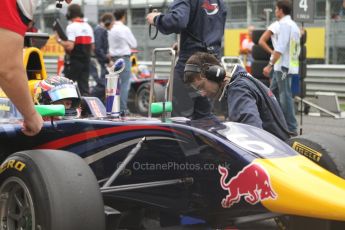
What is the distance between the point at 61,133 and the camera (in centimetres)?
372

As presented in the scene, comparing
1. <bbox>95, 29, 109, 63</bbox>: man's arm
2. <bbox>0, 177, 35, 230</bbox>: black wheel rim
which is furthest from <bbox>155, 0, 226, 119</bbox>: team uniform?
<bbox>95, 29, 109, 63</bbox>: man's arm

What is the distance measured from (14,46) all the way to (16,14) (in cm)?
13

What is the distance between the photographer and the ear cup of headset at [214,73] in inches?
152

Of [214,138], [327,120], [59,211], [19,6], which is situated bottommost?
[327,120]

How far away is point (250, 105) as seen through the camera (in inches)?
153

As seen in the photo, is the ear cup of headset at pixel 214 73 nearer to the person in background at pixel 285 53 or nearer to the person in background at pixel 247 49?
the person in background at pixel 285 53

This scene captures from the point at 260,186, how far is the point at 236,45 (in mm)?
12393

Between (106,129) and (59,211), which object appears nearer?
(59,211)

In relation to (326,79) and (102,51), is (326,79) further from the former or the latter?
(102,51)

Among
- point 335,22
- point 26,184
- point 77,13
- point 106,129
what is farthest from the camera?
point 335,22

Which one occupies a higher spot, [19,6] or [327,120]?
[19,6]

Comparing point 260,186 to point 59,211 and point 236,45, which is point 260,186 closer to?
point 59,211

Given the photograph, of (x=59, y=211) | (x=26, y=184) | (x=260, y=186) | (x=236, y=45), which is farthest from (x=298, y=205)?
(x=236, y=45)

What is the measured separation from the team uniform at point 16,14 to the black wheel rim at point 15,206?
86 centimetres
